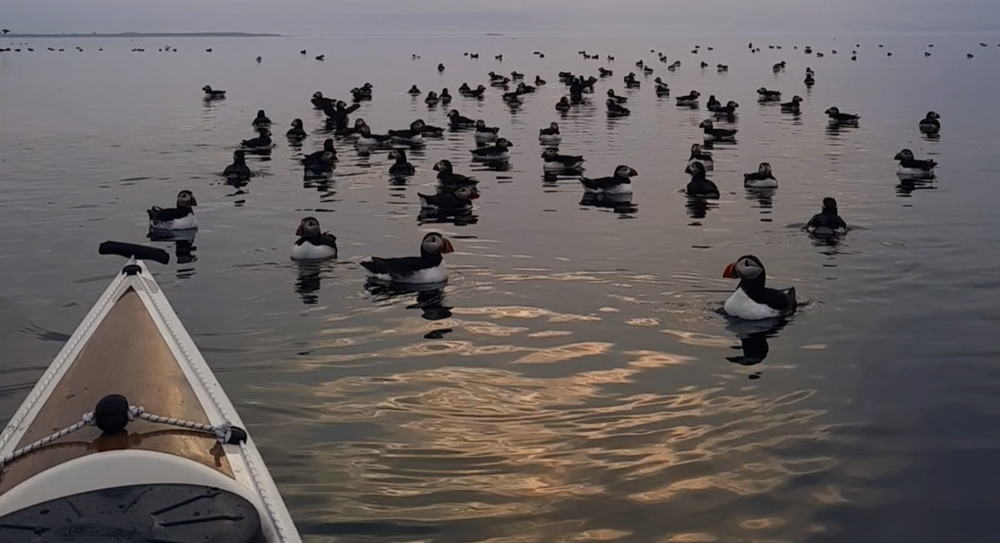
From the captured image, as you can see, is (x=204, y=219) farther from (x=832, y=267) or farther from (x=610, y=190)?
(x=832, y=267)

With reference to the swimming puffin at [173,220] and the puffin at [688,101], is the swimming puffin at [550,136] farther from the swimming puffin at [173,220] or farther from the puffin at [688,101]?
the puffin at [688,101]

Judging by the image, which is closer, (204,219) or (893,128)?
(204,219)

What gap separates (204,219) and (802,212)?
12150mm

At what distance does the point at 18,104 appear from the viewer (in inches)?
2095

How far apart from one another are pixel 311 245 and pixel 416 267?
8.02 feet

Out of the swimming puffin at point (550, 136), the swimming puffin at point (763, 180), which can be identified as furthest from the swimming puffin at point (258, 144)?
the swimming puffin at point (763, 180)

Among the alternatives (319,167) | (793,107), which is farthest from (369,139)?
(793,107)

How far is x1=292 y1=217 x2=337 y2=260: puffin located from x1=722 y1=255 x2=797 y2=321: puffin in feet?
21.8

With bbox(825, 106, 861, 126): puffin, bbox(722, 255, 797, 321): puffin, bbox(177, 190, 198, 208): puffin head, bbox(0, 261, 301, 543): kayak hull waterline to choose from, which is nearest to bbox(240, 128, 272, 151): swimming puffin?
bbox(177, 190, 198, 208): puffin head

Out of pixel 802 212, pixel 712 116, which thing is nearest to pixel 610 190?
pixel 802 212

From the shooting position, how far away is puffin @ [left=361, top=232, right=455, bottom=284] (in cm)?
1590

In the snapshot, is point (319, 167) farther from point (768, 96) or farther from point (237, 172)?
point (768, 96)

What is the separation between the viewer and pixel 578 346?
42.7ft

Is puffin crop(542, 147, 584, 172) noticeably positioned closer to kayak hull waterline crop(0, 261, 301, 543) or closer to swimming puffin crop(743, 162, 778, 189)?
swimming puffin crop(743, 162, 778, 189)
